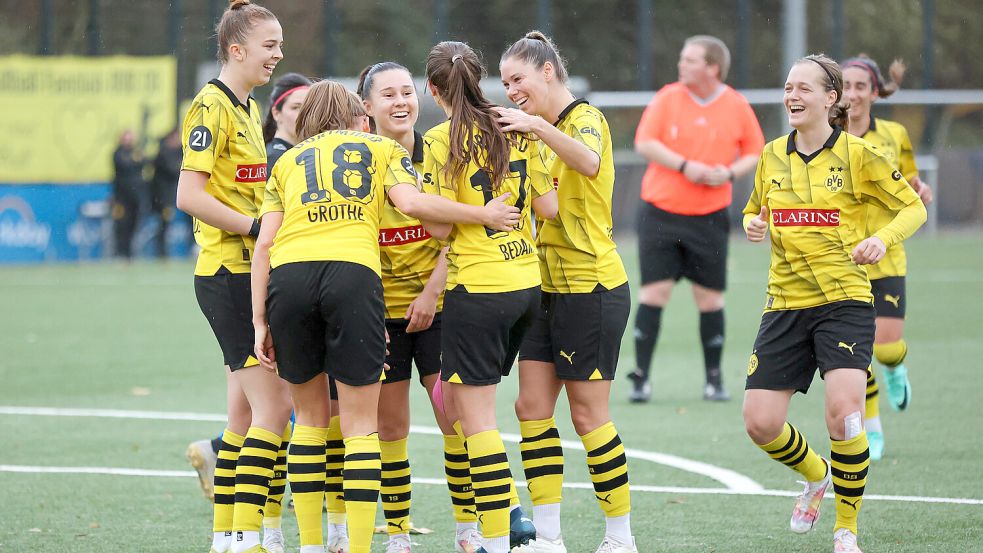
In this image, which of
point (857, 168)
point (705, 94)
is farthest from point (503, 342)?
point (705, 94)

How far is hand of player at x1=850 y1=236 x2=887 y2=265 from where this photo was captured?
520cm

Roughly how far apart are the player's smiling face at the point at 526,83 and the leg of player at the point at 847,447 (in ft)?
5.51

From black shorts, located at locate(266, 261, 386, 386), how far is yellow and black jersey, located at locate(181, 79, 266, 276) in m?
0.52

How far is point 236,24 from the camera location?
528 centimetres

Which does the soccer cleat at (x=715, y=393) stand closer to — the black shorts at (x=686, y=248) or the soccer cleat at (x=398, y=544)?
the black shorts at (x=686, y=248)

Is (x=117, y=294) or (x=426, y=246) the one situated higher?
(x=426, y=246)

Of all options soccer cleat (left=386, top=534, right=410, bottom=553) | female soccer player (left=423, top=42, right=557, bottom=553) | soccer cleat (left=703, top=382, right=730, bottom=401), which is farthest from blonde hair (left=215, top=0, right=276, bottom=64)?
soccer cleat (left=703, top=382, right=730, bottom=401)

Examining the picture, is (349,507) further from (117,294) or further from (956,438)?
(117,294)

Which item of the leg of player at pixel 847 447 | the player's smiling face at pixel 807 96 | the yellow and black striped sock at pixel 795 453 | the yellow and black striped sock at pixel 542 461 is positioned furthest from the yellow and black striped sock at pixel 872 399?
the yellow and black striped sock at pixel 542 461

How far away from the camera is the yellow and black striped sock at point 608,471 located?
521cm

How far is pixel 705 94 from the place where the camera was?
31.3ft

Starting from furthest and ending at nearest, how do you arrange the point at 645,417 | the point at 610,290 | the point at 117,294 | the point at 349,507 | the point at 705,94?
the point at 117,294 < the point at 705,94 < the point at 645,417 < the point at 610,290 < the point at 349,507

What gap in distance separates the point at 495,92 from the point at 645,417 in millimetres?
18094

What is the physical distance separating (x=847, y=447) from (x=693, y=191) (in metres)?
4.24
